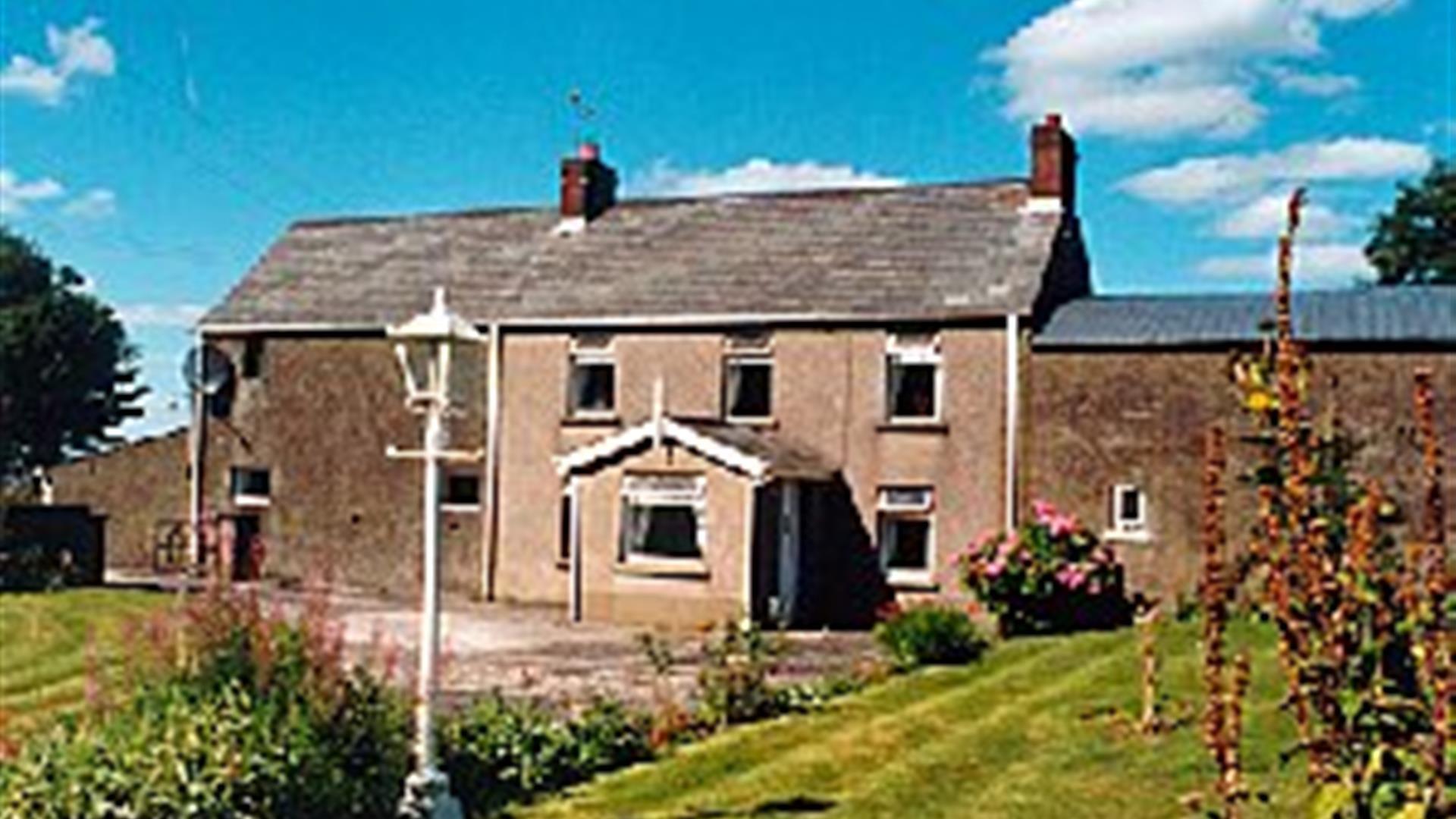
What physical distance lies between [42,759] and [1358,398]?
20.0m

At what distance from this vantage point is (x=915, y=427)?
91.5 ft

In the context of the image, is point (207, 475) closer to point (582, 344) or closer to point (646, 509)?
point (582, 344)

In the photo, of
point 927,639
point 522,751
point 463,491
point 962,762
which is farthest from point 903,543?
point 522,751

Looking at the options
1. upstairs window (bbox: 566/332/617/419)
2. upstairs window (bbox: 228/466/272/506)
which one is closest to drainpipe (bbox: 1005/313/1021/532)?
upstairs window (bbox: 566/332/617/419)

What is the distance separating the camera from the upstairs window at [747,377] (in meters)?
29.5

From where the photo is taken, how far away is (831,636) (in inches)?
1017

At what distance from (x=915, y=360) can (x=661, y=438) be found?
4525 millimetres

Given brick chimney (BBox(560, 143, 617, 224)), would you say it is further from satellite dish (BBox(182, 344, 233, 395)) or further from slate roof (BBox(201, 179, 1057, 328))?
satellite dish (BBox(182, 344, 233, 395))

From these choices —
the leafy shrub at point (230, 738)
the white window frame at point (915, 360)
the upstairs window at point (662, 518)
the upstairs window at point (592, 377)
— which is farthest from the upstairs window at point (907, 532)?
the leafy shrub at point (230, 738)

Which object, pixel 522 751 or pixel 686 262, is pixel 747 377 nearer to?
pixel 686 262

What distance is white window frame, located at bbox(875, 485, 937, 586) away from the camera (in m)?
27.8

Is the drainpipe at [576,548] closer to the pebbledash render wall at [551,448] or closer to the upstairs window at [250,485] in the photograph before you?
the pebbledash render wall at [551,448]

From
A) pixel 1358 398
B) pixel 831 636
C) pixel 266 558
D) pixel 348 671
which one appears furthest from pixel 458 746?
pixel 266 558

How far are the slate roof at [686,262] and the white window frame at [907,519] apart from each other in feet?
9.91
